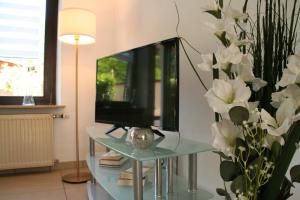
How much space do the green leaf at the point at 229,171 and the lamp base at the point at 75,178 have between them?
2261mm

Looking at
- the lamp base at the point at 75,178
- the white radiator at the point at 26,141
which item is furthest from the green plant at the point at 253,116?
the white radiator at the point at 26,141

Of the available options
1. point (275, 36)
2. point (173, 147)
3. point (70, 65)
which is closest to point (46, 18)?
point (70, 65)

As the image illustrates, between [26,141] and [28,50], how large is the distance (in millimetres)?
1086

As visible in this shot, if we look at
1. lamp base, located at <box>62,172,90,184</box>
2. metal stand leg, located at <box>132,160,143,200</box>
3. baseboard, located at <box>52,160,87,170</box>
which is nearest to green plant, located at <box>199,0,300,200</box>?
metal stand leg, located at <box>132,160,143,200</box>

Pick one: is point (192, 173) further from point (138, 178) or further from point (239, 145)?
point (239, 145)

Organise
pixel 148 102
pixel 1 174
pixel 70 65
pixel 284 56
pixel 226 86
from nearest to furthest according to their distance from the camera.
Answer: pixel 226 86 → pixel 284 56 → pixel 148 102 → pixel 1 174 → pixel 70 65

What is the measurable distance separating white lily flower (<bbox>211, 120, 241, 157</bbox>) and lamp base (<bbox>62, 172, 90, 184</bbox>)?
2.30 m

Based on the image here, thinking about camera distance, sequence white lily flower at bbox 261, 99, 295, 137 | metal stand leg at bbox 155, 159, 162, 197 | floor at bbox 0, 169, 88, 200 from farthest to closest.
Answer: floor at bbox 0, 169, 88, 200 → metal stand leg at bbox 155, 159, 162, 197 → white lily flower at bbox 261, 99, 295, 137

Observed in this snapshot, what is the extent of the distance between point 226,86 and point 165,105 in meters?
1.01

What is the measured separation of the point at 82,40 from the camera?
2.92 meters

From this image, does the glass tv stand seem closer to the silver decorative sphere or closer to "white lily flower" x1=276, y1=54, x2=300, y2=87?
the silver decorative sphere

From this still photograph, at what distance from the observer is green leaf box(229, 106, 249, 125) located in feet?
1.92

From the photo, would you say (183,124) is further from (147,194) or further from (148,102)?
(147,194)

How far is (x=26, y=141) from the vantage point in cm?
290
